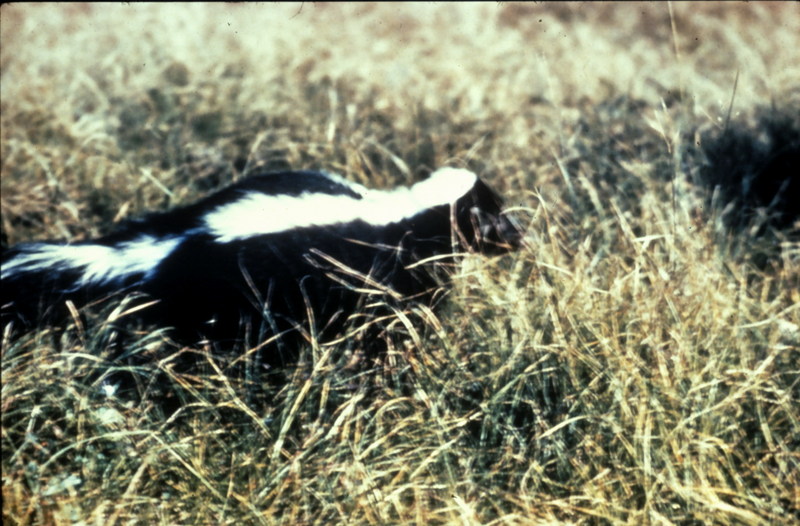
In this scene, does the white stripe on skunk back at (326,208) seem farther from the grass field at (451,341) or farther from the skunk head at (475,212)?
the grass field at (451,341)

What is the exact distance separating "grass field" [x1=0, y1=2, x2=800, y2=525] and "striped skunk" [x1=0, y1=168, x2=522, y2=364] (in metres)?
0.10

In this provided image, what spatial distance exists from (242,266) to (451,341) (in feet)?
2.31

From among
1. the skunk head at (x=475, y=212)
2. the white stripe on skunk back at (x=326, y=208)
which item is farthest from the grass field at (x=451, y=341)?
the white stripe on skunk back at (x=326, y=208)

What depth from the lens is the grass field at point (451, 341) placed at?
2.21m

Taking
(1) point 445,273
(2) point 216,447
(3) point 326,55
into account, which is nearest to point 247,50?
(3) point 326,55

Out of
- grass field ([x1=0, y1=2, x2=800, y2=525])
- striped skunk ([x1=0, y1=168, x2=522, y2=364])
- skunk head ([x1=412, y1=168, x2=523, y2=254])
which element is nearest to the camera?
grass field ([x1=0, y1=2, x2=800, y2=525])

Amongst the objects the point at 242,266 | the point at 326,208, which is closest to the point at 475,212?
the point at 326,208

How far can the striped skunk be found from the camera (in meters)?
2.73

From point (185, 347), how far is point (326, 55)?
11.5 ft

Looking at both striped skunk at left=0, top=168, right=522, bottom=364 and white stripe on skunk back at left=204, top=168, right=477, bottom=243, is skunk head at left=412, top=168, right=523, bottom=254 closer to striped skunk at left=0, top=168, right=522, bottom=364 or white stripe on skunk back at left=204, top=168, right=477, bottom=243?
white stripe on skunk back at left=204, top=168, right=477, bottom=243

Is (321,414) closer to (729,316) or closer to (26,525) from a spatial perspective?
(26,525)

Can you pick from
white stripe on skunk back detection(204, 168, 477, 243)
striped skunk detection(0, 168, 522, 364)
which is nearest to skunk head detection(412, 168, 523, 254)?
white stripe on skunk back detection(204, 168, 477, 243)

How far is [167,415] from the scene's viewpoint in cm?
258

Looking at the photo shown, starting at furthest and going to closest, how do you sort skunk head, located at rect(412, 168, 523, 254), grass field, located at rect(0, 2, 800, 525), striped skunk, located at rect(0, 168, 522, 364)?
1. skunk head, located at rect(412, 168, 523, 254)
2. striped skunk, located at rect(0, 168, 522, 364)
3. grass field, located at rect(0, 2, 800, 525)
